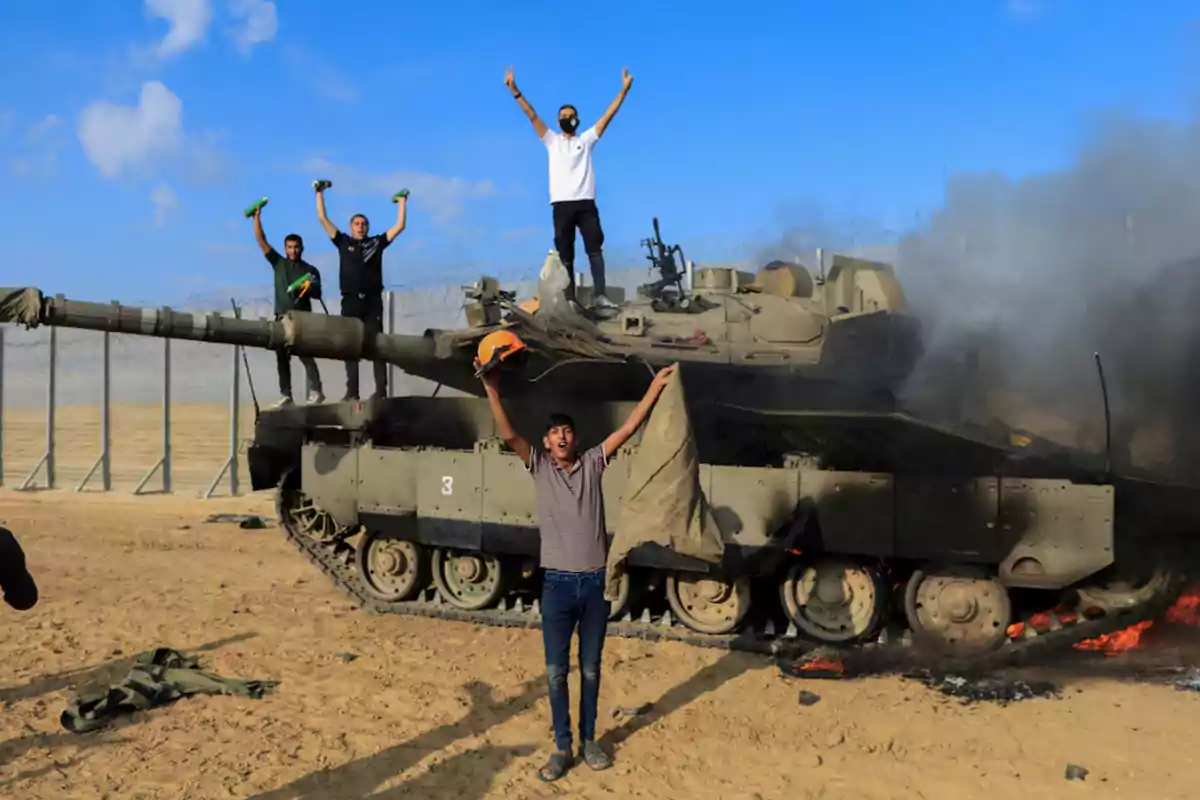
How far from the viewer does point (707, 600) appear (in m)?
8.10

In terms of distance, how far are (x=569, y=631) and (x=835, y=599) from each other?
3.20 meters

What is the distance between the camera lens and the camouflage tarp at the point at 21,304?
680 centimetres

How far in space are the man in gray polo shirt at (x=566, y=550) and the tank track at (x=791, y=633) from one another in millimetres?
2635

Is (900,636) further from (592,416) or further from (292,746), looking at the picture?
(292,746)

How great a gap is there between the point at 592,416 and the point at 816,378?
71.4 inches

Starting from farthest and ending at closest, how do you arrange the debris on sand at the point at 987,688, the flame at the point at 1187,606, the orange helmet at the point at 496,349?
the flame at the point at 1187,606
the debris on sand at the point at 987,688
the orange helmet at the point at 496,349

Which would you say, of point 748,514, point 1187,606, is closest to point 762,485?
point 748,514

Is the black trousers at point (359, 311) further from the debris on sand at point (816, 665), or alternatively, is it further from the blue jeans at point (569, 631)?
the blue jeans at point (569, 631)

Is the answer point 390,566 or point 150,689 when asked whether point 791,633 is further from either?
point 150,689

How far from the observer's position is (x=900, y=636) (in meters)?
7.54

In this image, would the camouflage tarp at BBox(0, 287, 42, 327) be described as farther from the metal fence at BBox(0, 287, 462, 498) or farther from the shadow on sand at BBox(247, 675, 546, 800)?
the metal fence at BBox(0, 287, 462, 498)

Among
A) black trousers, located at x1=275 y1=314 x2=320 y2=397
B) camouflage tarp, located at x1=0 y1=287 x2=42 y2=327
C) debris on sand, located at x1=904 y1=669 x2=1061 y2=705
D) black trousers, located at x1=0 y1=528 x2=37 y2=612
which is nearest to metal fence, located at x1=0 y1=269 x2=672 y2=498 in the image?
black trousers, located at x1=275 y1=314 x2=320 y2=397

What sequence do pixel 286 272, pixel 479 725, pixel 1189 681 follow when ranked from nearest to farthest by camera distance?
pixel 479 725 → pixel 1189 681 → pixel 286 272

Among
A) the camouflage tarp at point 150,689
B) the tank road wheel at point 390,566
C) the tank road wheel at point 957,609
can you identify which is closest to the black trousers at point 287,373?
the tank road wheel at point 390,566
